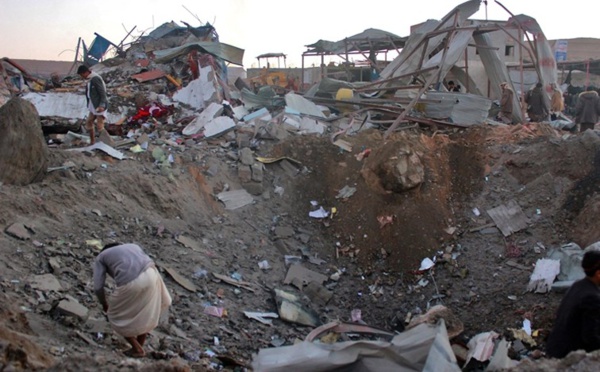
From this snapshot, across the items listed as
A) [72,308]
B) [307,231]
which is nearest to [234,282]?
[307,231]

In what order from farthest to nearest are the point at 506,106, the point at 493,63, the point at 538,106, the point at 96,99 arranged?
1. the point at 493,63
2. the point at 538,106
3. the point at 506,106
4. the point at 96,99

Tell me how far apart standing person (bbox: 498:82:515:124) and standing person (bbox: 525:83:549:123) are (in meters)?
0.97

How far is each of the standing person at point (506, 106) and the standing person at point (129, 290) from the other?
8451 mm

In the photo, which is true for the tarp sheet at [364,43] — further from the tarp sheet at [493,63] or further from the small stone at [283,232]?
the small stone at [283,232]

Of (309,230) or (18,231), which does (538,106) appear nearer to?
(309,230)

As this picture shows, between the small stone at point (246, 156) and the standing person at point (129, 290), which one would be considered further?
the small stone at point (246, 156)

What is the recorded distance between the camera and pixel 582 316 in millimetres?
3020

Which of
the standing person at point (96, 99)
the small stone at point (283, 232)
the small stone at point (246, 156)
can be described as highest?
the standing person at point (96, 99)

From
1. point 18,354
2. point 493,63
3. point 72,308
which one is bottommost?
point 72,308

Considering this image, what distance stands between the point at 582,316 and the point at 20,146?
19.4ft

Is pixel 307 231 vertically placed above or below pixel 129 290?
below

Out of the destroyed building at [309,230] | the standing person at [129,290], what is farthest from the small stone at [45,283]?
Result: the standing person at [129,290]

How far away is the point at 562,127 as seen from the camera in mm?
10812

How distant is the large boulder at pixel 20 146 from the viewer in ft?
18.9
